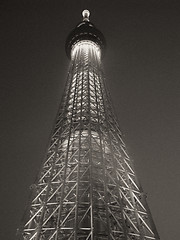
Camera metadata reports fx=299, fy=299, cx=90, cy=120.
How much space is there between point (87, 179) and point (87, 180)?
2.3 inches

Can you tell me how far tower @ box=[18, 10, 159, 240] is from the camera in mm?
13398

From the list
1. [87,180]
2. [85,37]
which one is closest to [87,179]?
[87,180]

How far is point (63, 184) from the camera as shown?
48.2 ft

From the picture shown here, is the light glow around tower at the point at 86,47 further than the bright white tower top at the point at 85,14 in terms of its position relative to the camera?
No

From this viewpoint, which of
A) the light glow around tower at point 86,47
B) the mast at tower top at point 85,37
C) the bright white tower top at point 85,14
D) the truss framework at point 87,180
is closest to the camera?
the truss framework at point 87,180

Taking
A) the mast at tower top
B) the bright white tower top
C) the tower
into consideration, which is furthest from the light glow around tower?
the bright white tower top

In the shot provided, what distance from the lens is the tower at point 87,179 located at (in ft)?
44.0

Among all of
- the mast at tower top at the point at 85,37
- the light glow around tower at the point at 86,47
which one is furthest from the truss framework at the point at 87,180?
the mast at tower top at the point at 85,37

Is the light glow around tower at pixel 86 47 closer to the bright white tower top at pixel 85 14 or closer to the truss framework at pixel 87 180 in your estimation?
the truss framework at pixel 87 180

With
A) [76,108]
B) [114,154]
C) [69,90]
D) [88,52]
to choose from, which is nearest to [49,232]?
[114,154]

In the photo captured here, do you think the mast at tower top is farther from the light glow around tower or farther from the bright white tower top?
the bright white tower top

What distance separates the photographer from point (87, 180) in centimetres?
1634

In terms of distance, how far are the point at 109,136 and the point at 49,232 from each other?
7041mm

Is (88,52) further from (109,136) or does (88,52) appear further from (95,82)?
(109,136)
